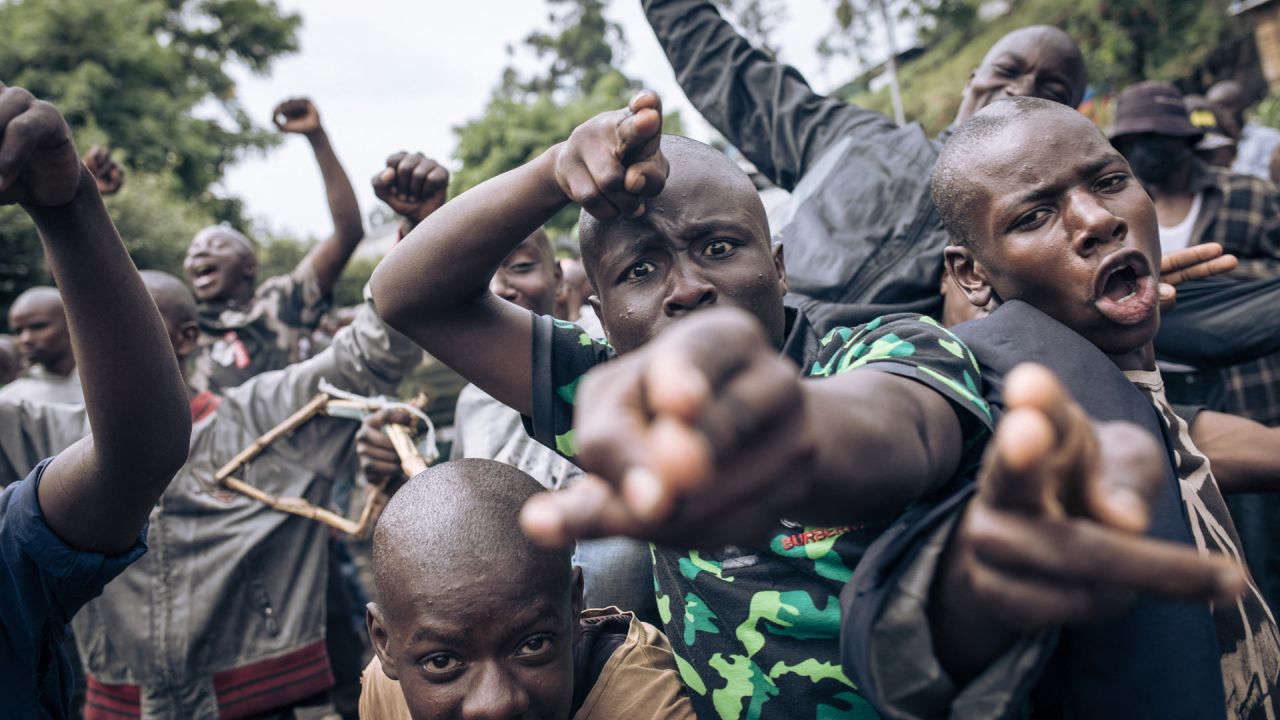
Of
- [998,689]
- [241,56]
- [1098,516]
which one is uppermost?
[1098,516]

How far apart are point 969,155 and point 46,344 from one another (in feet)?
14.5

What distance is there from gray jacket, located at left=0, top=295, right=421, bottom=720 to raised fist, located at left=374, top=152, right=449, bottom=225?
806 mm

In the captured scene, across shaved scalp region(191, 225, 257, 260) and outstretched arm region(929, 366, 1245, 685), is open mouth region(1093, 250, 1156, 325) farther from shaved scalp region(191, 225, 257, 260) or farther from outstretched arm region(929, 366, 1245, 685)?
shaved scalp region(191, 225, 257, 260)

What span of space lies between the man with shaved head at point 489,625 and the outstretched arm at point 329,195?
242 centimetres

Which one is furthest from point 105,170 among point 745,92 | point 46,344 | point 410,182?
point 745,92

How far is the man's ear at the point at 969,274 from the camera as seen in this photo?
1745mm

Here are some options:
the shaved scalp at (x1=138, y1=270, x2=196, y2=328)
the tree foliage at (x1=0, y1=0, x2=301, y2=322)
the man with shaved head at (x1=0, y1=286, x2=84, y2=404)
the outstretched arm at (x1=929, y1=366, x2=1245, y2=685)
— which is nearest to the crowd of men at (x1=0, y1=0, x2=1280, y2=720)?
the outstretched arm at (x1=929, y1=366, x2=1245, y2=685)

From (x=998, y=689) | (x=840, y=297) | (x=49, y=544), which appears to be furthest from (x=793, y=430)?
(x=840, y=297)

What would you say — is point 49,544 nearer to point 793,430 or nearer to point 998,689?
point 793,430

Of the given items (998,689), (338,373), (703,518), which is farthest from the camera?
(338,373)

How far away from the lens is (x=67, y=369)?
14.3 feet

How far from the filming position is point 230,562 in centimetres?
333

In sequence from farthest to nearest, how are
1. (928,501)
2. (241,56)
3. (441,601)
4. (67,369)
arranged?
1. (241,56)
2. (67,369)
3. (441,601)
4. (928,501)

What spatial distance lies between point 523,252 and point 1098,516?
2555 millimetres
